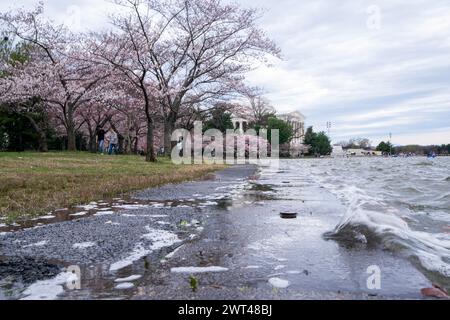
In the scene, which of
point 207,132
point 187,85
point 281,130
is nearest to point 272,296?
point 187,85

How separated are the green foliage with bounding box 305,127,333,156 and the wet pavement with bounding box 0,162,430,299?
4387 inches

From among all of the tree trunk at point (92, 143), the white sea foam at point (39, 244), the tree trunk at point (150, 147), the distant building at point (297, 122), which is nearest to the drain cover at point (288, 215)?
the white sea foam at point (39, 244)

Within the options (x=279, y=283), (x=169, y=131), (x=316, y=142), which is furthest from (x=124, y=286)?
(x=316, y=142)

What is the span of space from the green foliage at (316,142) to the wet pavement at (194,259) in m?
111

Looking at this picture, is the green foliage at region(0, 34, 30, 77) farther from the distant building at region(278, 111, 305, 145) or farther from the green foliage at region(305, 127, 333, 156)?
the green foliage at region(305, 127, 333, 156)

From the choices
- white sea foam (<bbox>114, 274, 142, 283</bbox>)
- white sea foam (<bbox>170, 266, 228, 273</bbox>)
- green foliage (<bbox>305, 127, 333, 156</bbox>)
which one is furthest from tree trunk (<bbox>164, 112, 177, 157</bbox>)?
green foliage (<bbox>305, 127, 333, 156</bbox>)

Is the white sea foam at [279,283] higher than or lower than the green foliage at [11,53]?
lower

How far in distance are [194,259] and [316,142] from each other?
118724 millimetres

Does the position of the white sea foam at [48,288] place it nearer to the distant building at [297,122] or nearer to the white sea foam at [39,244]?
the white sea foam at [39,244]

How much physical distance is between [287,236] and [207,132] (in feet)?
148

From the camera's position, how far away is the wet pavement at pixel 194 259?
8.33 feet

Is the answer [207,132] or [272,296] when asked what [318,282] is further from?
[207,132]

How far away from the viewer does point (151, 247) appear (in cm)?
370

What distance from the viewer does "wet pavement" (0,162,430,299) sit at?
8.33 feet
